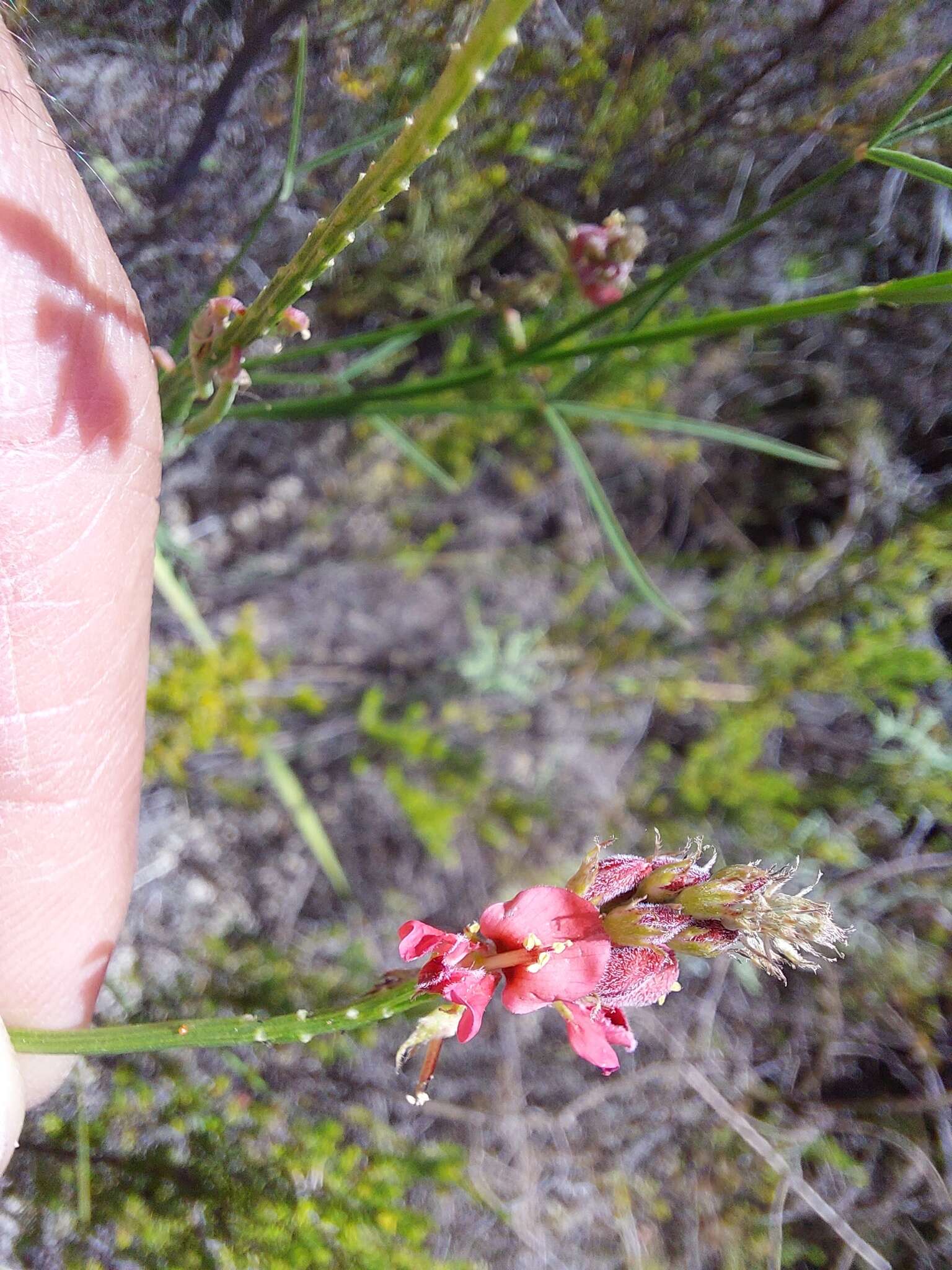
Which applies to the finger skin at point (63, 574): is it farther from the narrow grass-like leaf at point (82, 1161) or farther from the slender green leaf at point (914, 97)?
the slender green leaf at point (914, 97)

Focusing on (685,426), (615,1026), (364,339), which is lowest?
(615,1026)

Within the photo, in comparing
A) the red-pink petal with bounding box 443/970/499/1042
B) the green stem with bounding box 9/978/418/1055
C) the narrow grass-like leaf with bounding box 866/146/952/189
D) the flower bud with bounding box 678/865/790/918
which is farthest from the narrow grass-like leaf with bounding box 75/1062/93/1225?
the narrow grass-like leaf with bounding box 866/146/952/189

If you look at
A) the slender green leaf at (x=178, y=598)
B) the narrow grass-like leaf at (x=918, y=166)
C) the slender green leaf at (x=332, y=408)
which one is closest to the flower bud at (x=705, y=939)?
the narrow grass-like leaf at (x=918, y=166)

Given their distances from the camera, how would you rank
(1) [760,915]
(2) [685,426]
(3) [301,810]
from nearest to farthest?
(1) [760,915] < (2) [685,426] < (3) [301,810]

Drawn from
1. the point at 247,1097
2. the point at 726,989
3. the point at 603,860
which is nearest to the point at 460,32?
the point at 603,860

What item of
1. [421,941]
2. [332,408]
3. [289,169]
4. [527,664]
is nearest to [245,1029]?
[421,941]

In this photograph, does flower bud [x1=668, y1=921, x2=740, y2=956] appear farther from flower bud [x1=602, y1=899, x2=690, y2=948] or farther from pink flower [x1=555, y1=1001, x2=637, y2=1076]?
pink flower [x1=555, y1=1001, x2=637, y2=1076]

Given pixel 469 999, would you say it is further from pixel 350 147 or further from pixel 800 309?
pixel 350 147
